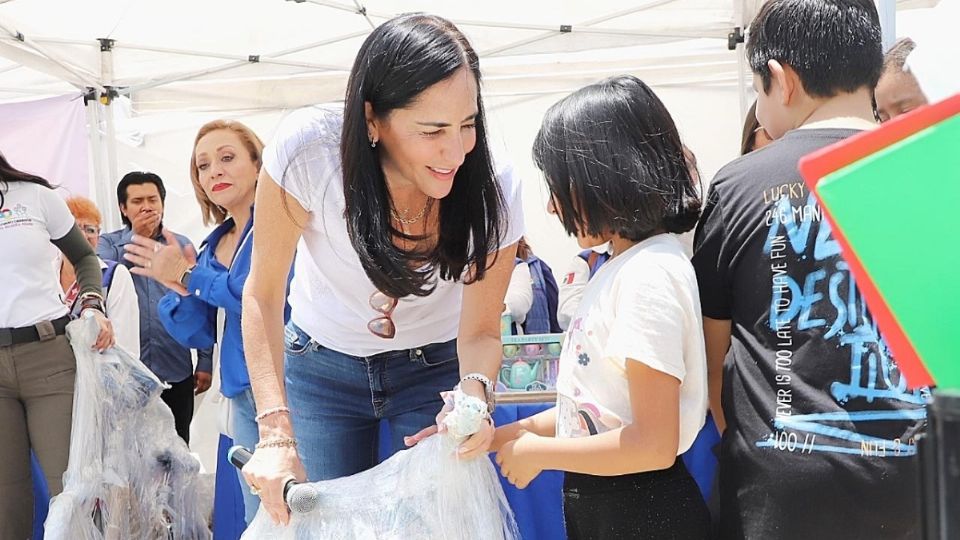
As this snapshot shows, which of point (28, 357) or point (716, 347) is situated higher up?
point (716, 347)

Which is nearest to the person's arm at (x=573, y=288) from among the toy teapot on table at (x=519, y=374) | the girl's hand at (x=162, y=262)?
the toy teapot on table at (x=519, y=374)

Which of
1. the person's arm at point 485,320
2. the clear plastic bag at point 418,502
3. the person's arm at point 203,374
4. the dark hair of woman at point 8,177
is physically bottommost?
the person's arm at point 203,374

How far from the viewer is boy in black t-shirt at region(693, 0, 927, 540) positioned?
1.05m

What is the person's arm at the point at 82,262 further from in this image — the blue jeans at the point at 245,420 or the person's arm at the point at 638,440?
the person's arm at the point at 638,440

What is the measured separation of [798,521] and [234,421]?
1572mm

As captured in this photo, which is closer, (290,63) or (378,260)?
(378,260)

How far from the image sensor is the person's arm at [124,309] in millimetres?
3277

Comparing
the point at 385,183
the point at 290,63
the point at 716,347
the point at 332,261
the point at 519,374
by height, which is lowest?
the point at 519,374

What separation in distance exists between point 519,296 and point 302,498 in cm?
205

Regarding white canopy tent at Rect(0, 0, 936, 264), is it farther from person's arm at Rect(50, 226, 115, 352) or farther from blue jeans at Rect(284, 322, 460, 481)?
blue jeans at Rect(284, 322, 460, 481)

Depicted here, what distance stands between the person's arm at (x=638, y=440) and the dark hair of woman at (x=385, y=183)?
1.08 ft

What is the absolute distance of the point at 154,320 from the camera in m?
3.64

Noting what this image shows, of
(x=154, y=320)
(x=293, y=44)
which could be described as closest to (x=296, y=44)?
(x=293, y=44)

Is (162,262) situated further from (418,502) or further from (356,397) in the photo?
(418,502)
